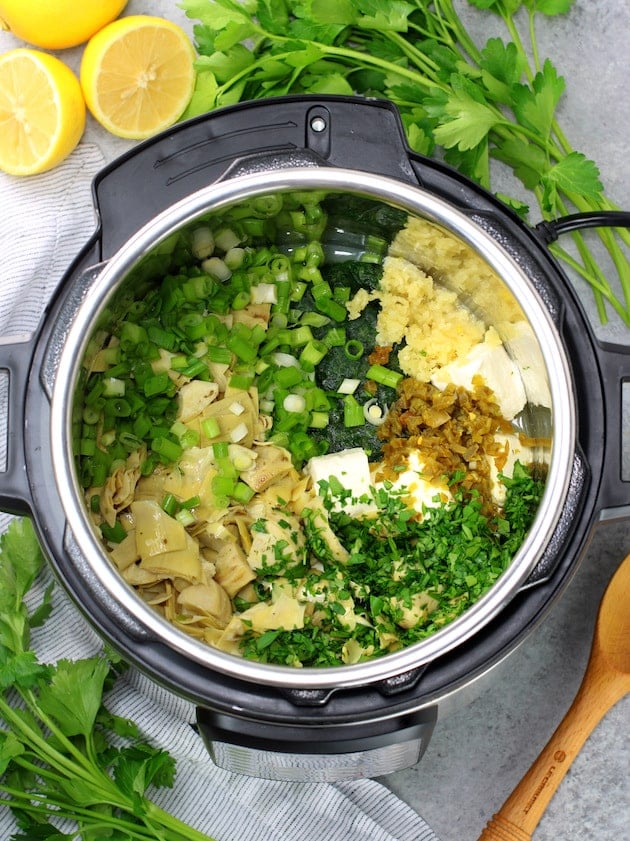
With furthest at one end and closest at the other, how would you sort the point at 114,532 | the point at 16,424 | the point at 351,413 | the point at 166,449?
the point at 351,413 → the point at 166,449 → the point at 114,532 → the point at 16,424

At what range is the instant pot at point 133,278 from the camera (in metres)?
1.34

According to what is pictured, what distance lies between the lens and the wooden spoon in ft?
5.61

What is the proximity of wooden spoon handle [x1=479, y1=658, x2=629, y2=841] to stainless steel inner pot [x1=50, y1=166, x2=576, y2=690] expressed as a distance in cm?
53

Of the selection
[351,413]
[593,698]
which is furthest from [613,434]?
[593,698]

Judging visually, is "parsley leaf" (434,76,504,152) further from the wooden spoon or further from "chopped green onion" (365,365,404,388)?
the wooden spoon

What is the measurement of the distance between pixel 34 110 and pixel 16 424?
0.69 metres

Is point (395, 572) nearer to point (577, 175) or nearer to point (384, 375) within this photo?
point (384, 375)

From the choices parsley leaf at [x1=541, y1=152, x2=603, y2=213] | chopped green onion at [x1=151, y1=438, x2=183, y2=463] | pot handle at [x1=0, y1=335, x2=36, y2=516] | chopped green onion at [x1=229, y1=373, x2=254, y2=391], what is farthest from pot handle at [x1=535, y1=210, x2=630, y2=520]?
pot handle at [x1=0, y1=335, x2=36, y2=516]

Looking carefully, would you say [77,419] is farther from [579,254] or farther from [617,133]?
[617,133]

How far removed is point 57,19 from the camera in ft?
5.51

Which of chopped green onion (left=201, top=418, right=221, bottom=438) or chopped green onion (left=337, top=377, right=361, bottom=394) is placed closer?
chopped green onion (left=201, top=418, right=221, bottom=438)

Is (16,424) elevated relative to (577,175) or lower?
lower

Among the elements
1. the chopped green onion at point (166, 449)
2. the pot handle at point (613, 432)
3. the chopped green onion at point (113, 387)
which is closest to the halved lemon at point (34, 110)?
the chopped green onion at point (113, 387)

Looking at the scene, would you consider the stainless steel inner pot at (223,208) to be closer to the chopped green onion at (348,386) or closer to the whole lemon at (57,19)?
the chopped green onion at (348,386)
